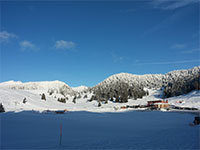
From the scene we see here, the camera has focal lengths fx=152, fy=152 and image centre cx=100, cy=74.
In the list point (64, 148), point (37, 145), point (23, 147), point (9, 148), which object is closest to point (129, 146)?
point (64, 148)

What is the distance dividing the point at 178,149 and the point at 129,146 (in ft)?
10.8

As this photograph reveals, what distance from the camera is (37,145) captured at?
35.6ft

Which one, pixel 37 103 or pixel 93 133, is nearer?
pixel 93 133

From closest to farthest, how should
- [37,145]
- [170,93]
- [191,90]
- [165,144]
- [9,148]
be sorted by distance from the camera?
[9,148] → [37,145] → [165,144] → [191,90] → [170,93]

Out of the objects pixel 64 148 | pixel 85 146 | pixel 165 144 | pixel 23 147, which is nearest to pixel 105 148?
pixel 85 146

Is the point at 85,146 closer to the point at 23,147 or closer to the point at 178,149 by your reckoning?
the point at 23,147

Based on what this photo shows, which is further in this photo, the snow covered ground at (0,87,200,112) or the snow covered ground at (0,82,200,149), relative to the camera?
the snow covered ground at (0,87,200,112)

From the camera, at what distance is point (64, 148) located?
33.8 feet

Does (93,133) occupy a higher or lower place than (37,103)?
higher

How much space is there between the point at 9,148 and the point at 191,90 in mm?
117125

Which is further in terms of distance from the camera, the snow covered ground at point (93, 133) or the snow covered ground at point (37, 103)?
the snow covered ground at point (37, 103)

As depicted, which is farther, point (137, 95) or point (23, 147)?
point (137, 95)

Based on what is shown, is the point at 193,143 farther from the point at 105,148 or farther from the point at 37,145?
the point at 37,145

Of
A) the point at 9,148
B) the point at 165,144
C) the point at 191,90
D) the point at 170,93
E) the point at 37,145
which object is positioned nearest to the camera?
the point at 9,148
